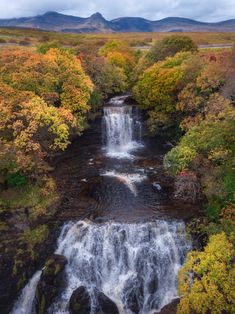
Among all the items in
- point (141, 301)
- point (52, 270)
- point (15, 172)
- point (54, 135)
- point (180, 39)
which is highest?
point (180, 39)

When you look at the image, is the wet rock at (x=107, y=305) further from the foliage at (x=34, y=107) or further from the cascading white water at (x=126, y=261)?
the foliage at (x=34, y=107)

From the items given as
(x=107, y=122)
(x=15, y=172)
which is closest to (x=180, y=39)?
(x=107, y=122)

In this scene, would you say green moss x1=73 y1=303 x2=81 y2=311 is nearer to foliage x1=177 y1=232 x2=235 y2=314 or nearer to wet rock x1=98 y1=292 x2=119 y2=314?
wet rock x1=98 y1=292 x2=119 y2=314

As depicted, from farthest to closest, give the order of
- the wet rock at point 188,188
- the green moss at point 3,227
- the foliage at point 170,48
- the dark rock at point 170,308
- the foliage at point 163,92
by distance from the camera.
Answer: the foliage at point 170,48, the foliage at point 163,92, the wet rock at point 188,188, the green moss at point 3,227, the dark rock at point 170,308

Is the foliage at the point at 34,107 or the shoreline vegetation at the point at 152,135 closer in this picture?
the shoreline vegetation at the point at 152,135

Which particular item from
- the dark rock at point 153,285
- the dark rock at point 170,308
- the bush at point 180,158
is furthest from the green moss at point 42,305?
the bush at point 180,158

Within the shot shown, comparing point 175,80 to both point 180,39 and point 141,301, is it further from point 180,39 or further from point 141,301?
point 141,301

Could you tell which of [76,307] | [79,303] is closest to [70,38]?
[79,303]
